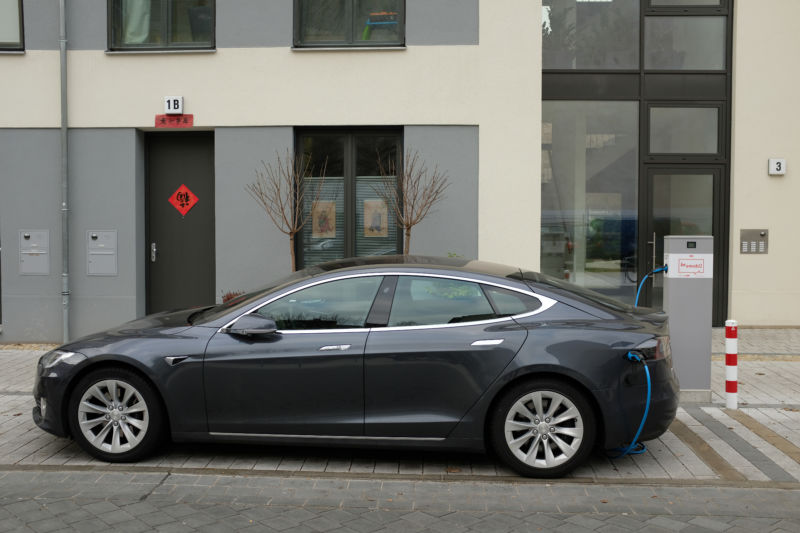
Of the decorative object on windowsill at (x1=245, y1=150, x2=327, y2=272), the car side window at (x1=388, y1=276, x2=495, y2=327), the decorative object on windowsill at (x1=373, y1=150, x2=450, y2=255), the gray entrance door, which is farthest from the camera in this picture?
the gray entrance door

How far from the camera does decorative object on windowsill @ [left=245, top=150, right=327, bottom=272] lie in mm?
10812

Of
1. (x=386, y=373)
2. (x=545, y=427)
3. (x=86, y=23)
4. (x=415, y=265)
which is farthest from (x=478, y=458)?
(x=86, y=23)

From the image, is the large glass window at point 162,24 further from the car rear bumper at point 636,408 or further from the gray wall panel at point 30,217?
the car rear bumper at point 636,408

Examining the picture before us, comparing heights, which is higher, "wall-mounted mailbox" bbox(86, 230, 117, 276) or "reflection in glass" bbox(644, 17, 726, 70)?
"reflection in glass" bbox(644, 17, 726, 70)

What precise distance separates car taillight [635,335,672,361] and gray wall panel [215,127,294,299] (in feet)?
21.4

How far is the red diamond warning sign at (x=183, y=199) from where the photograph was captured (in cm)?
1147

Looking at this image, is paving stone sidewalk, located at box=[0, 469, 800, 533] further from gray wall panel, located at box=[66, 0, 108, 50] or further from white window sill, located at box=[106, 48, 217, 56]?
gray wall panel, located at box=[66, 0, 108, 50]

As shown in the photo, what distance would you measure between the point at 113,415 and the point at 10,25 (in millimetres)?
7977

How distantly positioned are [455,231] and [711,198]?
412 cm

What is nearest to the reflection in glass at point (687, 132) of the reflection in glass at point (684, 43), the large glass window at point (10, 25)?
the reflection in glass at point (684, 43)

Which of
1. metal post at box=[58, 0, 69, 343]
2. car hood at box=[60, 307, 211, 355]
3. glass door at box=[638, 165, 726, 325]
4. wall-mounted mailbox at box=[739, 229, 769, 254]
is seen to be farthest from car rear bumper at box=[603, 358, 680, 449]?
metal post at box=[58, 0, 69, 343]

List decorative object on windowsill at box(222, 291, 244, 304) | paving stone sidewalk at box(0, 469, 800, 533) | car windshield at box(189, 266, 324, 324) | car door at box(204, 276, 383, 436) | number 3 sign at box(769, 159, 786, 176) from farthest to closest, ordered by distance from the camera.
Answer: number 3 sign at box(769, 159, 786, 176) → decorative object on windowsill at box(222, 291, 244, 304) → car windshield at box(189, 266, 324, 324) → car door at box(204, 276, 383, 436) → paving stone sidewalk at box(0, 469, 800, 533)

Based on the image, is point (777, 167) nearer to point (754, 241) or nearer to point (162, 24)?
point (754, 241)

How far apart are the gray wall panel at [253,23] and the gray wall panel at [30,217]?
2.82m
